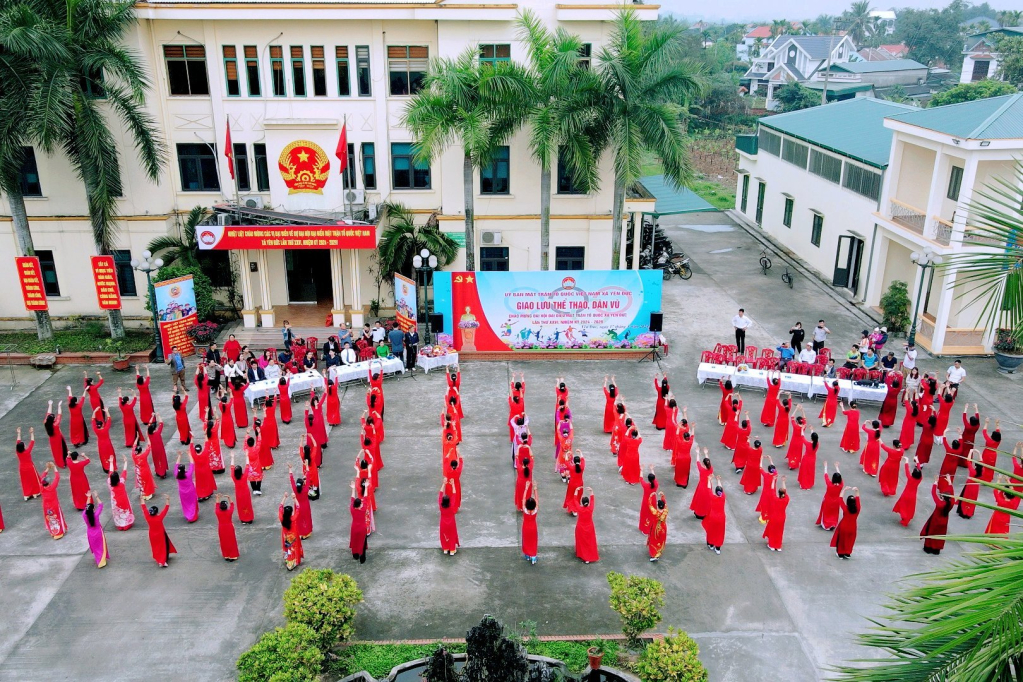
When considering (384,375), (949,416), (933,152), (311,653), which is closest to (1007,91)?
(933,152)

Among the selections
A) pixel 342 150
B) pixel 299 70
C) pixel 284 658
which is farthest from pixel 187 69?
pixel 284 658

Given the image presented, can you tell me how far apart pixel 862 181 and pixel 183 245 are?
1961 centimetres

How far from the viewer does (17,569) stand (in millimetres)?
12492

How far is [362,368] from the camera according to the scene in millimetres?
19312

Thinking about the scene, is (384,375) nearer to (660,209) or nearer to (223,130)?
(223,130)

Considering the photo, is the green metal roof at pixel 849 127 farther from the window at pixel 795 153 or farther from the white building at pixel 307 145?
the white building at pixel 307 145

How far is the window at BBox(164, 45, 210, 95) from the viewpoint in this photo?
71.4 feet

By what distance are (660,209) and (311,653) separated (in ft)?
66.2

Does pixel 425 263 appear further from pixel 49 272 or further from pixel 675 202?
pixel 49 272

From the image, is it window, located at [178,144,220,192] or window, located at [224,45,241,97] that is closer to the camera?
window, located at [224,45,241,97]

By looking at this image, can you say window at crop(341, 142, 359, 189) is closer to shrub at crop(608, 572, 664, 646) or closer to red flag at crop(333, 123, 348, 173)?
red flag at crop(333, 123, 348, 173)

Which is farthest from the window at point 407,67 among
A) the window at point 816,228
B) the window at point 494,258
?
the window at point 816,228

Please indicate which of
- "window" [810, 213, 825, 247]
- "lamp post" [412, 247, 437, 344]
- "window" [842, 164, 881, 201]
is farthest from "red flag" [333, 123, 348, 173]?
"window" [810, 213, 825, 247]

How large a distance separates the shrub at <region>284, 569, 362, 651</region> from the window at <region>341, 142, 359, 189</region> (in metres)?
13.9
